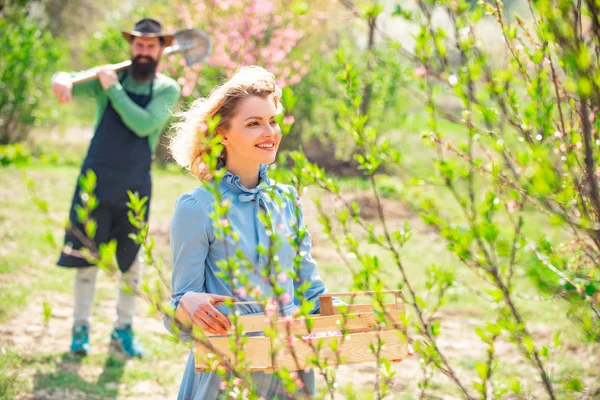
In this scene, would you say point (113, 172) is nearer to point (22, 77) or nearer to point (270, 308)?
point (270, 308)

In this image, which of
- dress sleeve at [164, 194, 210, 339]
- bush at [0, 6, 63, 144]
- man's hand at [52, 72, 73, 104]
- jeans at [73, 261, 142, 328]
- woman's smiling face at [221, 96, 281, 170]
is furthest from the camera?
bush at [0, 6, 63, 144]

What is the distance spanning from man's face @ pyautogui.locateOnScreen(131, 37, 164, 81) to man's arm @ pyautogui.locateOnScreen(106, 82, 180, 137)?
15 cm

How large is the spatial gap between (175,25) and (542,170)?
45.6 ft

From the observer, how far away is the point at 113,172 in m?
4.30

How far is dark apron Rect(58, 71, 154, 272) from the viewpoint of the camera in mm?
4277

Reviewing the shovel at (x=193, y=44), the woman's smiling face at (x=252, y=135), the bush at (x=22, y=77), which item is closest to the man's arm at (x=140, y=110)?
the shovel at (x=193, y=44)

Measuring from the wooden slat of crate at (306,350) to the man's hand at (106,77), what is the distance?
2.72m

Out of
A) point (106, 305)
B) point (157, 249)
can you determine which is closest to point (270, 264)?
point (106, 305)

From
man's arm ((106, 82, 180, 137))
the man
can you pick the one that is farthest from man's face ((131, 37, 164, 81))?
man's arm ((106, 82, 180, 137))

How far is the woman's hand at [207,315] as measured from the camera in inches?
75.6

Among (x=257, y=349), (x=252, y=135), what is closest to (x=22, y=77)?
(x=252, y=135)

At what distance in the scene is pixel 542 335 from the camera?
5633 millimetres

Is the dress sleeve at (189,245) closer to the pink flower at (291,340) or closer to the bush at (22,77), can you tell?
the pink flower at (291,340)

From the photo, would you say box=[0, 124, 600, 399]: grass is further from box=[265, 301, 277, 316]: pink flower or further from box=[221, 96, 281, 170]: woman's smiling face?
box=[221, 96, 281, 170]: woman's smiling face
